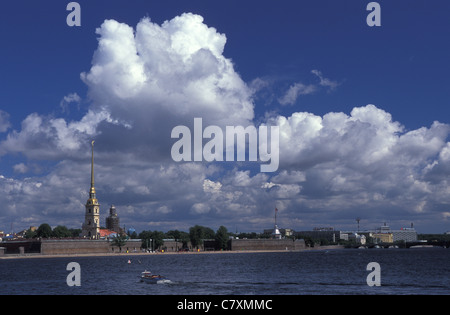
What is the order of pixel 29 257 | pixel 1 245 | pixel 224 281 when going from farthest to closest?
pixel 1 245
pixel 29 257
pixel 224 281

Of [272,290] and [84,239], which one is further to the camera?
[84,239]

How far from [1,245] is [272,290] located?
142437 mm

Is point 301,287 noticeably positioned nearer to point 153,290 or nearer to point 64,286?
point 153,290

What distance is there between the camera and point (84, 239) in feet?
623
